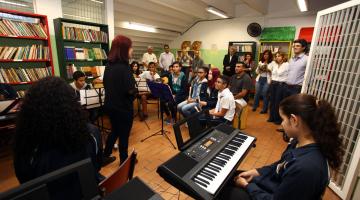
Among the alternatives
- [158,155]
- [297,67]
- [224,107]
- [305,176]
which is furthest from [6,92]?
[297,67]

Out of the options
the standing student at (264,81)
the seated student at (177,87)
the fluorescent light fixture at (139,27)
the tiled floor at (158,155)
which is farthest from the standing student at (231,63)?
the fluorescent light fixture at (139,27)

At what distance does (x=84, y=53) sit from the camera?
3.81 metres

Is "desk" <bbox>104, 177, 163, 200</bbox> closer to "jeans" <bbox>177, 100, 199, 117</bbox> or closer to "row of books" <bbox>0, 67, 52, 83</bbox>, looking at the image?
"jeans" <bbox>177, 100, 199, 117</bbox>

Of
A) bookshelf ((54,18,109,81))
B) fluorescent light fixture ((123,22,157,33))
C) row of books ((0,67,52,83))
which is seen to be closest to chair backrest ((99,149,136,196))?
row of books ((0,67,52,83))

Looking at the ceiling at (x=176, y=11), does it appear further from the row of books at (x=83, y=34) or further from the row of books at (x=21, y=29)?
the row of books at (x=21, y=29)

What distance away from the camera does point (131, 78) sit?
76.7 inches

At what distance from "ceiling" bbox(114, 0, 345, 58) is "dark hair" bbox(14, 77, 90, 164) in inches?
189

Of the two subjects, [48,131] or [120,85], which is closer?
[48,131]

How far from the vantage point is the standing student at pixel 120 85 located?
6.20 ft

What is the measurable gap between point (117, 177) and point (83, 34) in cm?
358

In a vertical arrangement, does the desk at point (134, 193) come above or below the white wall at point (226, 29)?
below

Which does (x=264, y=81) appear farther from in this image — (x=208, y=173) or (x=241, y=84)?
(x=208, y=173)

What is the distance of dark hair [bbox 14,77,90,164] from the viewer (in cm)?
84

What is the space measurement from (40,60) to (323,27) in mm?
4231
